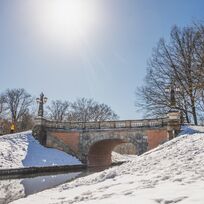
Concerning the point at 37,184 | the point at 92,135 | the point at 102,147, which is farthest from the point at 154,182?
the point at 102,147

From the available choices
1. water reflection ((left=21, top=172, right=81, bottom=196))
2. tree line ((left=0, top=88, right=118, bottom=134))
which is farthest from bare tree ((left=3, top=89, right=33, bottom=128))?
water reflection ((left=21, top=172, right=81, bottom=196))

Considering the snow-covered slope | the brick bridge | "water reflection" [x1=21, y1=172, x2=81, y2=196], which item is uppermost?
the brick bridge

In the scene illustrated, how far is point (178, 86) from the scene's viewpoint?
2552cm

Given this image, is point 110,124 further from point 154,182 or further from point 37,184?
point 154,182

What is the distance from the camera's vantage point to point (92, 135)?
29500 millimetres

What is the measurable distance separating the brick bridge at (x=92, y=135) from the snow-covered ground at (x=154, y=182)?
15.0 m

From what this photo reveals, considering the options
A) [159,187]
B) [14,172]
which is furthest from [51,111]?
[159,187]

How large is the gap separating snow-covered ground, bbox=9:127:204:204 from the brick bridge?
15009mm

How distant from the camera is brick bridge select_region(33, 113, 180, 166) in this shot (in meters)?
Result: 26.9

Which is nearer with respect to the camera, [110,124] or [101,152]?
[110,124]

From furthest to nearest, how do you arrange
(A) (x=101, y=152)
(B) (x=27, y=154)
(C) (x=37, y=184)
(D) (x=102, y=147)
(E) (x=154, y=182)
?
(A) (x=101, y=152) → (D) (x=102, y=147) → (B) (x=27, y=154) → (C) (x=37, y=184) → (E) (x=154, y=182)

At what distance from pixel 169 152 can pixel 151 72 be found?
17970 mm

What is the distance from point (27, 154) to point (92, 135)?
622cm

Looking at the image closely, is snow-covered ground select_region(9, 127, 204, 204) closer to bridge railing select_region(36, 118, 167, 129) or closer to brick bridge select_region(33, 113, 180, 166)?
bridge railing select_region(36, 118, 167, 129)
